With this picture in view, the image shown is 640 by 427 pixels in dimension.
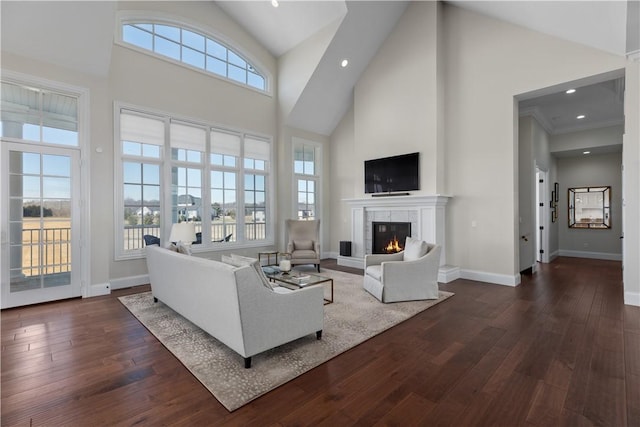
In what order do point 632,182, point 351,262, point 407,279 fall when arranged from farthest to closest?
point 351,262, point 407,279, point 632,182

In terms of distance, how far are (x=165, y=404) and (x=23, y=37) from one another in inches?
191

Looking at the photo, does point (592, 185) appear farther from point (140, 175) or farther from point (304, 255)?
point (140, 175)

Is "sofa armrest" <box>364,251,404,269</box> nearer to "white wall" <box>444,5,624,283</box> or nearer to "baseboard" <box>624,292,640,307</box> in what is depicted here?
"white wall" <box>444,5,624,283</box>

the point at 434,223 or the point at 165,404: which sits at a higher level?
the point at 434,223

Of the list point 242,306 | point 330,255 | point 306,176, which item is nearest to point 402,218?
point 330,255

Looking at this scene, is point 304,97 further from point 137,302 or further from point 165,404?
point 165,404

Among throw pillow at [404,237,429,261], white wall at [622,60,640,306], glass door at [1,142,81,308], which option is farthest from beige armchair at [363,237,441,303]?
glass door at [1,142,81,308]

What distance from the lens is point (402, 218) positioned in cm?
618

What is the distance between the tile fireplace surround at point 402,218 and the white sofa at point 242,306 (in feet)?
11.3

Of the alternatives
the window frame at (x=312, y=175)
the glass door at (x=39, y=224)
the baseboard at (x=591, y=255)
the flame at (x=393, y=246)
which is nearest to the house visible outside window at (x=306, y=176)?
the window frame at (x=312, y=175)

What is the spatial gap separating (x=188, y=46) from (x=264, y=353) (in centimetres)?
587

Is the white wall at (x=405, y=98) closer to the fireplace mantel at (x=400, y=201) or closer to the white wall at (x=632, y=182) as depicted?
the fireplace mantel at (x=400, y=201)

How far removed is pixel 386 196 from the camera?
20.9ft

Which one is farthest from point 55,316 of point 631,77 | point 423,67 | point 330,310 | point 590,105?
point 590,105
